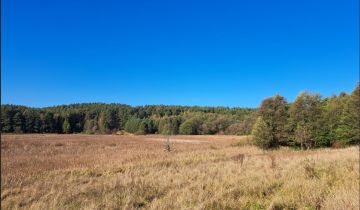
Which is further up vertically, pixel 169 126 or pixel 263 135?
pixel 169 126

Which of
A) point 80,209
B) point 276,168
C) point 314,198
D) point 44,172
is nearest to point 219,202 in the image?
point 314,198

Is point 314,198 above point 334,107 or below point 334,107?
below

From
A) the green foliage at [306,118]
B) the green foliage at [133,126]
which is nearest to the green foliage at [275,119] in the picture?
the green foliage at [306,118]

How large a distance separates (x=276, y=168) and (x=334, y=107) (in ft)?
71.9

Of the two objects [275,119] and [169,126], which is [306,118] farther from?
[169,126]

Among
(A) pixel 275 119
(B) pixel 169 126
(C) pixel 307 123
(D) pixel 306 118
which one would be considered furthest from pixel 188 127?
(C) pixel 307 123

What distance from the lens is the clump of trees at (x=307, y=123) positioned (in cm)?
3150

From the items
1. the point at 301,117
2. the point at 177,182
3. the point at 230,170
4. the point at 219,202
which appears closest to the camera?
the point at 219,202

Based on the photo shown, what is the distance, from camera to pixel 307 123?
31.8 metres

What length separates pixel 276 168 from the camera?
14.5 meters

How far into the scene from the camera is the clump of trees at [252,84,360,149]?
103ft

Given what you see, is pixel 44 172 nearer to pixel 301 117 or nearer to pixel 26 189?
pixel 26 189

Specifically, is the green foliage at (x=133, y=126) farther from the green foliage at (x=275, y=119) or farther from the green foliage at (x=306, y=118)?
the green foliage at (x=306, y=118)

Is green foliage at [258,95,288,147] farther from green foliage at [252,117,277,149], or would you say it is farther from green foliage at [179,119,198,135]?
green foliage at [179,119,198,135]
